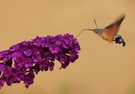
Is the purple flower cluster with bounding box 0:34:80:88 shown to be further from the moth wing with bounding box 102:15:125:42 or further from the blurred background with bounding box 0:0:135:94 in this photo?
the blurred background with bounding box 0:0:135:94

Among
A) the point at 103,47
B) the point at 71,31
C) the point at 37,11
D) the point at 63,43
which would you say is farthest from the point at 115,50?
the point at 63,43

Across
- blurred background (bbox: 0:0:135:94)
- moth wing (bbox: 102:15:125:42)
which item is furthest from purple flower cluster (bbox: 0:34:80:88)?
blurred background (bbox: 0:0:135:94)

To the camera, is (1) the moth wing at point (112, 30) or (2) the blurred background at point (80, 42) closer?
(1) the moth wing at point (112, 30)

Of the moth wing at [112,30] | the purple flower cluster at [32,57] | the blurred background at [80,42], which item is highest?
the blurred background at [80,42]

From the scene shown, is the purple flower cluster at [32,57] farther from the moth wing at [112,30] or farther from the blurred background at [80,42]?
the blurred background at [80,42]

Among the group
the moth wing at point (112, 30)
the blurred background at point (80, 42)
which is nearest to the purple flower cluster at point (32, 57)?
the moth wing at point (112, 30)

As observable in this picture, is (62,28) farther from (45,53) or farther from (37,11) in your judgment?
(45,53)
